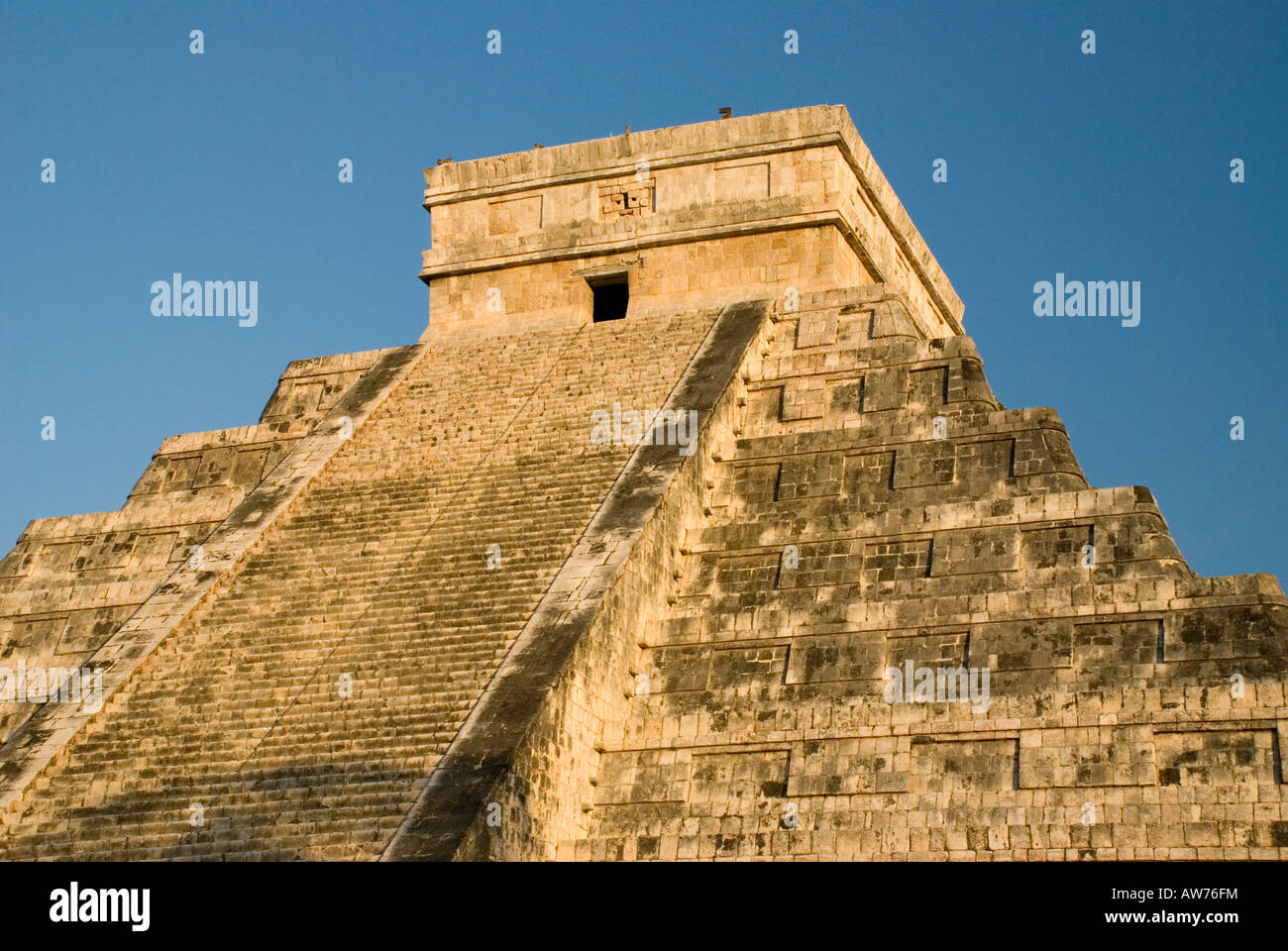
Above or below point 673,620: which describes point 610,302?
above

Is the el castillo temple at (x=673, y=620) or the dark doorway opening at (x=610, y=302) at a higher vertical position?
the dark doorway opening at (x=610, y=302)

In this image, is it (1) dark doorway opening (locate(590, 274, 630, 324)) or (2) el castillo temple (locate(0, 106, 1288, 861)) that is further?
(1) dark doorway opening (locate(590, 274, 630, 324))

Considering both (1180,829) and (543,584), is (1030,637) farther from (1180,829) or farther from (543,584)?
(543,584)

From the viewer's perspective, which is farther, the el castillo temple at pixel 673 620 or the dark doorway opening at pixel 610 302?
the dark doorway opening at pixel 610 302

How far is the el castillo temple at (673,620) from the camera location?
15.1m

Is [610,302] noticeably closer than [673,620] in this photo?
No

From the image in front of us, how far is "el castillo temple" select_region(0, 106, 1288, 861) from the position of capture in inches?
596

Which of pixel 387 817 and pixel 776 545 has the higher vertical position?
pixel 776 545

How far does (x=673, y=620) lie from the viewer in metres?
17.8

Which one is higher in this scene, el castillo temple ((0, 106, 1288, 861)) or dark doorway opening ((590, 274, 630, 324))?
dark doorway opening ((590, 274, 630, 324))

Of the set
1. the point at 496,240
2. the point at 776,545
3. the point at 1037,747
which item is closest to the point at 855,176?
the point at 496,240
